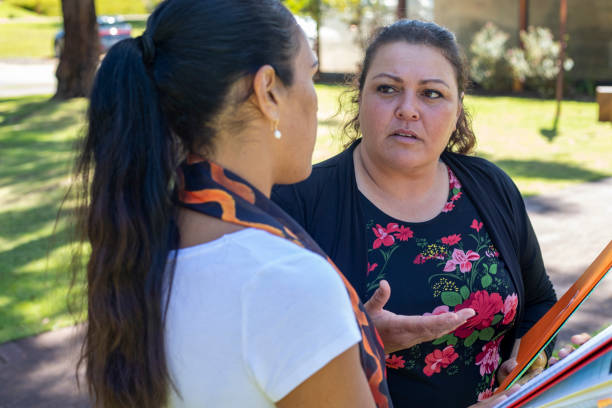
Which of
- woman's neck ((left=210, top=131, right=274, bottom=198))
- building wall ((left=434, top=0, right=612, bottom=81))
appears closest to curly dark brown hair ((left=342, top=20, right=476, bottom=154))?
woman's neck ((left=210, top=131, right=274, bottom=198))

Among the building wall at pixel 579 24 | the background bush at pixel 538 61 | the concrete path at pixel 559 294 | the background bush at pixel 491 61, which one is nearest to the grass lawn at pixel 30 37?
the building wall at pixel 579 24

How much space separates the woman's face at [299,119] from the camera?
53.5 inches

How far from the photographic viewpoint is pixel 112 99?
49.5 inches

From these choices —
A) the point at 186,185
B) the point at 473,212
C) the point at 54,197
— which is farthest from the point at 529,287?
the point at 54,197

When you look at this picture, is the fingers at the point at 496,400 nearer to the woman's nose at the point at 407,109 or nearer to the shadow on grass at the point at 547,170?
the woman's nose at the point at 407,109

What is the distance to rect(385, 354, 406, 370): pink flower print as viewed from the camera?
2.15 metres

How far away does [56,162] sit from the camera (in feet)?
29.9

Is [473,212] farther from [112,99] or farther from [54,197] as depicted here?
[54,197]

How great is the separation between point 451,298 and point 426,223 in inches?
10.8

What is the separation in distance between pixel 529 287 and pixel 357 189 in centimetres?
74

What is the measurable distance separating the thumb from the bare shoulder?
0.63 meters

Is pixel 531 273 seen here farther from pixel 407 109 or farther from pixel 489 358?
pixel 407 109

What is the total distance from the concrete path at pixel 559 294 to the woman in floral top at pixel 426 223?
1.18 m

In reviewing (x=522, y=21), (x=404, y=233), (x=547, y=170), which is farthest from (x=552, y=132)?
(x=404, y=233)
